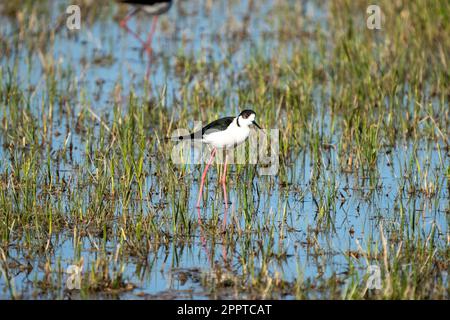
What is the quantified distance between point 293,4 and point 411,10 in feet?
9.62

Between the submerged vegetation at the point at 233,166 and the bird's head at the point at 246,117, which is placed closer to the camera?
the submerged vegetation at the point at 233,166

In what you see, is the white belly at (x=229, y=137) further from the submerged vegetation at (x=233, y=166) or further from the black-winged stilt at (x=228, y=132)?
the submerged vegetation at (x=233, y=166)

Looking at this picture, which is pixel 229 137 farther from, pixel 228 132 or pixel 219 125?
pixel 219 125

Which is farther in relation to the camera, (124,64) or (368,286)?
(124,64)

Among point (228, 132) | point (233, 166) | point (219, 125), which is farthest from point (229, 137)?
point (233, 166)

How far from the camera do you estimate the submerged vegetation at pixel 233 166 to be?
226 inches

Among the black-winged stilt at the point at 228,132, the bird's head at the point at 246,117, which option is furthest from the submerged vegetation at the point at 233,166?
the bird's head at the point at 246,117

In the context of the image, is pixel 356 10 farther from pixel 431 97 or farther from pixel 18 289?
pixel 18 289

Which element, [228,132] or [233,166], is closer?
[228,132]

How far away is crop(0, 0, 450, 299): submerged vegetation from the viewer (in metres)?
5.74

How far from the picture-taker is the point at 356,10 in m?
13.7

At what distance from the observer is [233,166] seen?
830 cm

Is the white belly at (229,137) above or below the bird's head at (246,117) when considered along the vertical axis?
below
